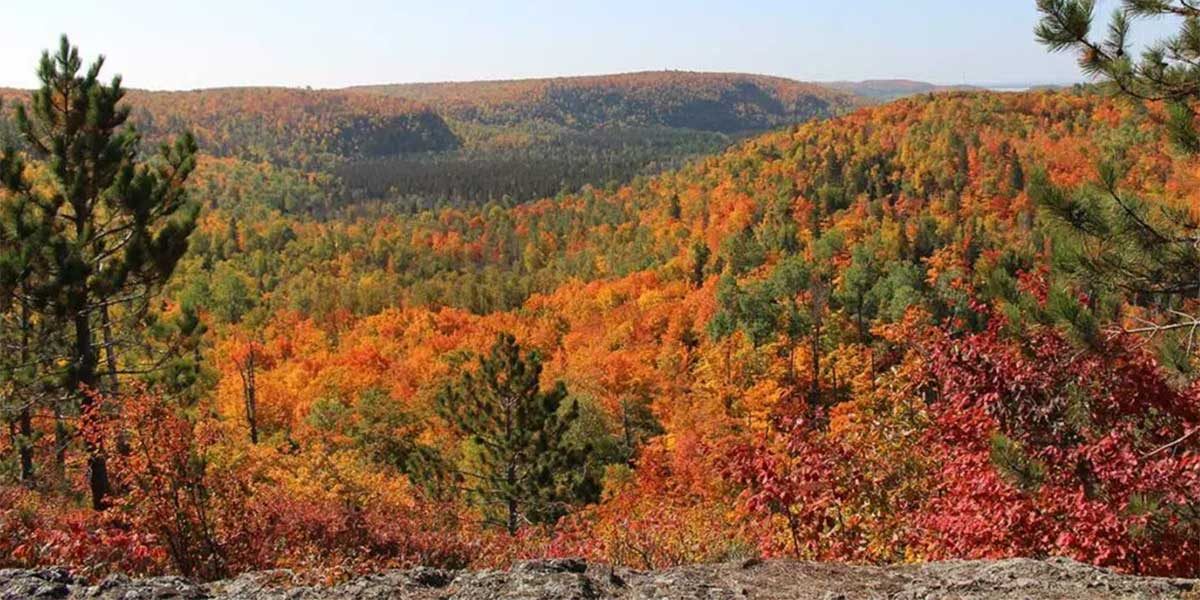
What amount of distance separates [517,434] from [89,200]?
42.8ft

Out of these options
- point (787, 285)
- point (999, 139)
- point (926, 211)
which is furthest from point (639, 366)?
point (999, 139)

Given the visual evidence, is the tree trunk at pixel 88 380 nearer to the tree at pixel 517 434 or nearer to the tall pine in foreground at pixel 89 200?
the tall pine in foreground at pixel 89 200

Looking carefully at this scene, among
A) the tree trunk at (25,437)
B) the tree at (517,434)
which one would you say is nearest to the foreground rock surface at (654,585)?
the tree trunk at (25,437)

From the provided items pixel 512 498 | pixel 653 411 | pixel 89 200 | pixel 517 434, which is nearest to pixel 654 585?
pixel 89 200

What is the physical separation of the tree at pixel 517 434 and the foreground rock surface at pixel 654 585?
16.6 m

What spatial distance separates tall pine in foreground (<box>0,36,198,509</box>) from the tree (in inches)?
449

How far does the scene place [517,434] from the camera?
2259cm

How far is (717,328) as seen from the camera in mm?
58031

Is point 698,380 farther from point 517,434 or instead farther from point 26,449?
point 26,449

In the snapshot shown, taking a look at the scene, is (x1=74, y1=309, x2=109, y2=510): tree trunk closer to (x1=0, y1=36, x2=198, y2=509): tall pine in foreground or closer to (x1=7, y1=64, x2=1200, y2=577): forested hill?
(x1=0, y1=36, x2=198, y2=509): tall pine in foreground

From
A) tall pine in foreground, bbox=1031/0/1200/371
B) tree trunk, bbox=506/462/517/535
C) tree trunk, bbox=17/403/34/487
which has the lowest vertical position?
tree trunk, bbox=506/462/517/535

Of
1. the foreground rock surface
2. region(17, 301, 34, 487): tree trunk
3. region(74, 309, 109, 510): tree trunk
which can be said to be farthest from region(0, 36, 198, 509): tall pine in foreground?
the foreground rock surface

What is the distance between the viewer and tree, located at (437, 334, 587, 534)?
22453 millimetres

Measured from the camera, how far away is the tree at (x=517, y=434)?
22.5 meters
